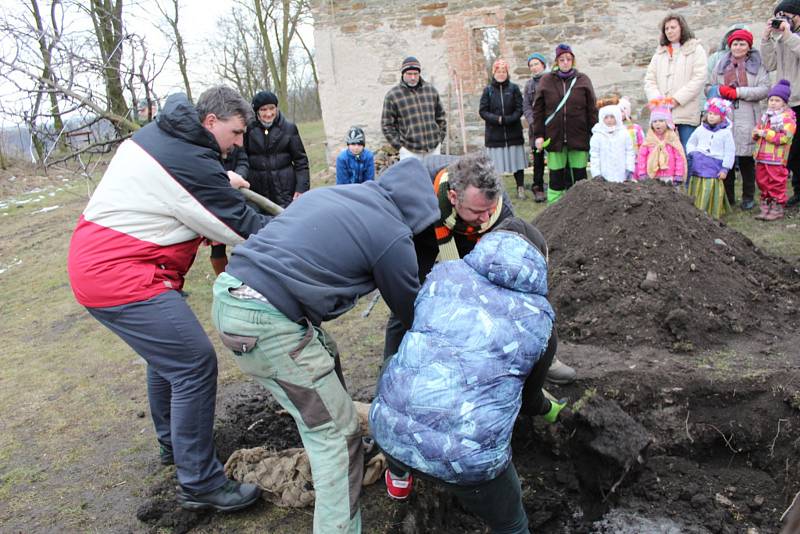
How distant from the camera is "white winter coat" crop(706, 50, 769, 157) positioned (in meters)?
7.00

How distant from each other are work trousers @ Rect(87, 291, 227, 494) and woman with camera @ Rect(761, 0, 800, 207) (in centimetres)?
679

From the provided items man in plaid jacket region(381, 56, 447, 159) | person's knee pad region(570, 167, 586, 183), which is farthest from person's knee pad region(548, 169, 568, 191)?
man in plaid jacket region(381, 56, 447, 159)

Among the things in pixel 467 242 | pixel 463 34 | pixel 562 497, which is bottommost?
pixel 562 497

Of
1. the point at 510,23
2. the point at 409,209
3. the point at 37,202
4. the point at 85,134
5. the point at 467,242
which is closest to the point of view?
the point at 409,209

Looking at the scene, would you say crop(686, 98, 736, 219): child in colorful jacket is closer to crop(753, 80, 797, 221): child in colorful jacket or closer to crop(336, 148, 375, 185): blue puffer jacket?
crop(753, 80, 797, 221): child in colorful jacket

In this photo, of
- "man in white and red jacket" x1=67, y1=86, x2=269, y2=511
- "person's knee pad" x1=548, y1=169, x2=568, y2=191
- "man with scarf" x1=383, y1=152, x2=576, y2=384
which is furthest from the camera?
"person's knee pad" x1=548, y1=169, x2=568, y2=191

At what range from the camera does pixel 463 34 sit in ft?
36.5

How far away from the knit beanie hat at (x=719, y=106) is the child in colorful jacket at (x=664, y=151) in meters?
0.42

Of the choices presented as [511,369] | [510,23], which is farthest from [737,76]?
[511,369]

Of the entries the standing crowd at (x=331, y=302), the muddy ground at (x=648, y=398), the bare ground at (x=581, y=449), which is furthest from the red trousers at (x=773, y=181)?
→ the standing crowd at (x=331, y=302)

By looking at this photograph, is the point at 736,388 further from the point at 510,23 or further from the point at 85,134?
the point at 510,23

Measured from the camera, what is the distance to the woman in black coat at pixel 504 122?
28.7ft

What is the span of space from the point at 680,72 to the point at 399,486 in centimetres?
625

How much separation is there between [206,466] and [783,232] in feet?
19.9
